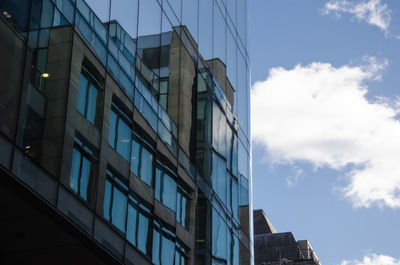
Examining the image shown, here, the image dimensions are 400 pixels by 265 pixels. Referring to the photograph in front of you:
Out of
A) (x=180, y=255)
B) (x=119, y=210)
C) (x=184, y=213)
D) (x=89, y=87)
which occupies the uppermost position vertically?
(x=89, y=87)

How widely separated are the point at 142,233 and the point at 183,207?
4324 mm

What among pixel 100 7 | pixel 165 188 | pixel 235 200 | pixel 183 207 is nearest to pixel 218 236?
pixel 235 200

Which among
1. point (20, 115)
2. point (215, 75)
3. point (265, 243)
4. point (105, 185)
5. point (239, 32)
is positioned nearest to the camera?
point (20, 115)

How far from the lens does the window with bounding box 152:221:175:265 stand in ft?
75.2

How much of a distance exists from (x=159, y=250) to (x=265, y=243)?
65601 mm

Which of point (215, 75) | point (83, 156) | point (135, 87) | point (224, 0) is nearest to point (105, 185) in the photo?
point (83, 156)

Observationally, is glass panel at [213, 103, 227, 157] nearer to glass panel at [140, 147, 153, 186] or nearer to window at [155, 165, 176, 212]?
window at [155, 165, 176, 212]

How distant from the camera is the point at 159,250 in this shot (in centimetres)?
2323

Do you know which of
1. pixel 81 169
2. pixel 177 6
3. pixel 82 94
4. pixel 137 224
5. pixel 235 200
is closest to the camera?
pixel 81 169

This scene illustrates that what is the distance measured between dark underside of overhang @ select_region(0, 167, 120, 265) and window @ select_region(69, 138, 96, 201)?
1148 millimetres

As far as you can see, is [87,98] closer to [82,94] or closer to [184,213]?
[82,94]

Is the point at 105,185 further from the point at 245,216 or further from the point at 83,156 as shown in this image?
the point at 245,216

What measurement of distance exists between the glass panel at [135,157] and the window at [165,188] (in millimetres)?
1574

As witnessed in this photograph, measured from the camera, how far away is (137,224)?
21641 mm
